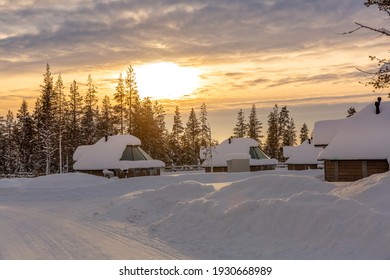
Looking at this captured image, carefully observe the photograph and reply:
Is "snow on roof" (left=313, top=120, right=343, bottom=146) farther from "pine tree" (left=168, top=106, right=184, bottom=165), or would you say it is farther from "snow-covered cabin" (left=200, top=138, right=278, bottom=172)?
"pine tree" (left=168, top=106, right=184, bottom=165)

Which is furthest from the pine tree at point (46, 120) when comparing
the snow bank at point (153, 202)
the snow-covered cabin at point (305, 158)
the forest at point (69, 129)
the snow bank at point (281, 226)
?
the snow bank at point (281, 226)

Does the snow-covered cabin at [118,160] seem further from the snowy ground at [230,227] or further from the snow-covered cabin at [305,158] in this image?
the snow-covered cabin at [305,158]

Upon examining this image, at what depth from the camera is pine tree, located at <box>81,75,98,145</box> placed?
66312 mm

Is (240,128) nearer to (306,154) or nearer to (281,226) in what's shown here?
(306,154)

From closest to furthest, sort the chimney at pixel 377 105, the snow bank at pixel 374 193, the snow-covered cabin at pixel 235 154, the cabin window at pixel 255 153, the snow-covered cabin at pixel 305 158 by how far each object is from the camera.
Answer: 1. the snow bank at pixel 374 193
2. the chimney at pixel 377 105
3. the snow-covered cabin at pixel 235 154
4. the cabin window at pixel 255 153
5. the snow-covered cabin at pixel 305 158

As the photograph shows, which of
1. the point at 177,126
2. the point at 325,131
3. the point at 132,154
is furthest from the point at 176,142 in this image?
the point at 325,131

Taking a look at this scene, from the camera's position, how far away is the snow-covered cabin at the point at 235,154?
56.0 meters

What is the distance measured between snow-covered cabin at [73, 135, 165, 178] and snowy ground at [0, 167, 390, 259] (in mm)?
21260

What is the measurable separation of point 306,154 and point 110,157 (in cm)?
2933

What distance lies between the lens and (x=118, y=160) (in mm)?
41531

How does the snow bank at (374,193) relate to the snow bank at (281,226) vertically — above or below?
above

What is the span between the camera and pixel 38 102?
232 ft

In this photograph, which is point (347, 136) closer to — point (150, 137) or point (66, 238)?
A: point (66, 238)

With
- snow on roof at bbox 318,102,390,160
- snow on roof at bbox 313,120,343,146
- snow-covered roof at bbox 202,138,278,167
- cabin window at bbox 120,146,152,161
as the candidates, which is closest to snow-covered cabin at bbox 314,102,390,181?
snow on roof at bbox 318,102,390,160
